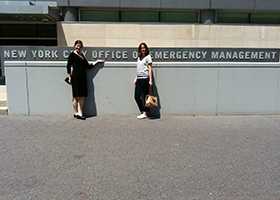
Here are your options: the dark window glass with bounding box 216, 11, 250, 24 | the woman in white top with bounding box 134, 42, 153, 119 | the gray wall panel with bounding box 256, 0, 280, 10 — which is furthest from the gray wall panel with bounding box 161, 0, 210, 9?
the woman in white top with bounding box 134, 42, 153, 119

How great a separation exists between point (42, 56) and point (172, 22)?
272 inches

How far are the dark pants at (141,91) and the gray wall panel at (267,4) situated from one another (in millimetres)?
8181

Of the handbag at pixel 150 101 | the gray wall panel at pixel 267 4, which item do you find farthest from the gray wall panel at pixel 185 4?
the handbag at pixel 150 101

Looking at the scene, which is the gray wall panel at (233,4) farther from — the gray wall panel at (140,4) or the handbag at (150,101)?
the handbag at (150,101)

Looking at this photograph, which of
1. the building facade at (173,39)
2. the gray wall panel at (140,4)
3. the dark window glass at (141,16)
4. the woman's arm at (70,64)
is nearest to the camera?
the woman's arm at (70,64)

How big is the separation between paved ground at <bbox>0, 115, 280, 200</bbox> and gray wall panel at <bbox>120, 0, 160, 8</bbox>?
261 inches

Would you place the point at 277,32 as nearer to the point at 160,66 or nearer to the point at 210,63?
the point at 210,63

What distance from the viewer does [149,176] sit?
4031mm

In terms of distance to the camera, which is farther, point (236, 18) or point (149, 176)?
Result: point (236, 18)

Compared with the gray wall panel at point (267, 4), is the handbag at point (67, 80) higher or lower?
lower

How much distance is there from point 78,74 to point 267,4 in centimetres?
940

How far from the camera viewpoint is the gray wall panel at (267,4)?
12711 millimetres

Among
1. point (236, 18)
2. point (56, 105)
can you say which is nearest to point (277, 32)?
point (236, 18)

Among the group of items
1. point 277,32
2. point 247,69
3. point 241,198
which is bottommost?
point 241,198
